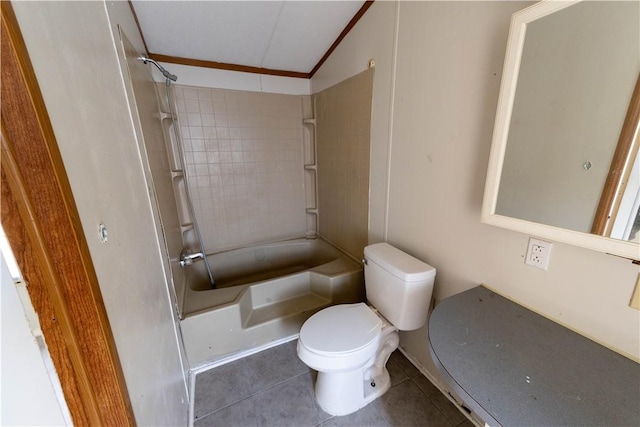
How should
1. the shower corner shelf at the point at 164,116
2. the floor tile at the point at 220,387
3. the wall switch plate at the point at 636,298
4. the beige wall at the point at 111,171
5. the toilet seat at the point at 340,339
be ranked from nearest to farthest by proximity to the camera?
the beige wall at the point at 111,171
the wall switch plate at the point at 636,298
the toilet seat at the point at 340,339
the floor tile at the point at 220,387
the shower corner shelf at the point at 164,116

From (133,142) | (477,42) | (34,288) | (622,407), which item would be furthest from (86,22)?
(622,407)

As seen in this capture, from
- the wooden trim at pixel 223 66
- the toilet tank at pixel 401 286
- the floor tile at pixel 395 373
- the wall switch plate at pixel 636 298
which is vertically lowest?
the floor tile at pixel 395 373

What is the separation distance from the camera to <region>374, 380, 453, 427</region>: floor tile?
1304 mm

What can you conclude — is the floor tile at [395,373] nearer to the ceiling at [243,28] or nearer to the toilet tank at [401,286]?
the toilet tank at [401,286]

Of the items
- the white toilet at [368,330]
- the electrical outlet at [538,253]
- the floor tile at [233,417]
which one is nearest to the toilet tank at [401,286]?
the white toilet at [368,330]

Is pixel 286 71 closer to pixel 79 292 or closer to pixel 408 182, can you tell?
pixel 408 182

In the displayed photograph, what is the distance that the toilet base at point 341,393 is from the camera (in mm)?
1336

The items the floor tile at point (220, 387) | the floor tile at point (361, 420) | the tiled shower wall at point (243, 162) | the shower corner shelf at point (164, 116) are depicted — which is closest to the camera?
the floor tile at point (361, 420)

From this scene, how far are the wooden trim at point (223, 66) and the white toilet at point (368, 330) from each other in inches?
76.0

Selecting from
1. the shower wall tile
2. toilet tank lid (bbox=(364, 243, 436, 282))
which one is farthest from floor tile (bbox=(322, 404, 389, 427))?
the shower wall tile

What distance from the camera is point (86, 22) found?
0.65 metres

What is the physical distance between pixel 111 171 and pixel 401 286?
128cm

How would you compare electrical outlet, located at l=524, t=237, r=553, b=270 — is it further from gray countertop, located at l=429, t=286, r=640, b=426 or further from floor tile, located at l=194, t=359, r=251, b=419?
floor tile, located at l=194, t=359, r=251, b=419

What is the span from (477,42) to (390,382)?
185cm
